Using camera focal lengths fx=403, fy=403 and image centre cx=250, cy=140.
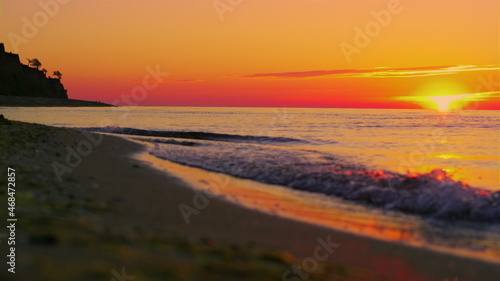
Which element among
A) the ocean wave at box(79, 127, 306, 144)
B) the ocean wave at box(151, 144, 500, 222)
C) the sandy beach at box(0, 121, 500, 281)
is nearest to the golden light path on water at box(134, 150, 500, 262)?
the sandy beach at box(0, 121, 500, 281)

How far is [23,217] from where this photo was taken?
17.4ft

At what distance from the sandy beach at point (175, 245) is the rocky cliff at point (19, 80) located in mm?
161379

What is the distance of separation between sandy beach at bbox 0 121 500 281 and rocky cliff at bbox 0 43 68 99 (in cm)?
16138

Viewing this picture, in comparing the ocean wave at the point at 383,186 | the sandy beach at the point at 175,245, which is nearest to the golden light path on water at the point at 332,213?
the sandy beach at the point at 175,245

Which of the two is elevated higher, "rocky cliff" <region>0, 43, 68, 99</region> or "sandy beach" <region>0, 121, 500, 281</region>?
"rocky cliff" <region>0, 43, 68, 99</region>

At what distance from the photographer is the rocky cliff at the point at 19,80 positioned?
146950 millimetres

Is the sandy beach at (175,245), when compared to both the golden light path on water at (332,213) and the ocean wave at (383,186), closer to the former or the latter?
the golden light path on water at (332,213)

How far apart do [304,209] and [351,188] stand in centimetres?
266

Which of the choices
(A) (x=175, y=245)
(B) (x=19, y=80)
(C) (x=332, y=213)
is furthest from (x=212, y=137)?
(B) (x=19, y=80)

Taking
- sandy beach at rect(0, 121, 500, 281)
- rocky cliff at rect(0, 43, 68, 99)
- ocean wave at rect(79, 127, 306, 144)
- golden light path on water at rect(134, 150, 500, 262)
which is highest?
rocky cliff at rect(0, 43, 68, 99)

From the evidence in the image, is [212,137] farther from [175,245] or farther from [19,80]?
[19,80]

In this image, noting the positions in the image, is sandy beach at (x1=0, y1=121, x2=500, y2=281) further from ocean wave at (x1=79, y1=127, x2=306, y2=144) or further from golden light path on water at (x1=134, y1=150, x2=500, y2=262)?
ocean wave at (x1=79, y1=127, x2=306, y2=144)

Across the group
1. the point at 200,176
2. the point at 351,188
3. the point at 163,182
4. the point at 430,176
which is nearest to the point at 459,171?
the point at 430,176

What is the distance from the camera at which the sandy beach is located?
161 inches
